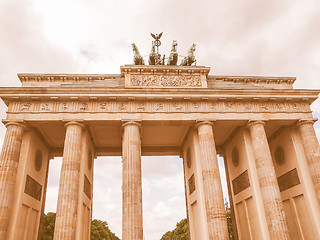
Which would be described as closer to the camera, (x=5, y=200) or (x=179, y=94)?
(x=5, y=200)

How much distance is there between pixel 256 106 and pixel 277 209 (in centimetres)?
852

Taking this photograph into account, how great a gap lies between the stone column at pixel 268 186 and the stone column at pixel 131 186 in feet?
30.9

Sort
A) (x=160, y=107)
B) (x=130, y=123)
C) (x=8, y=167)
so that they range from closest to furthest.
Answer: (x=8, y=167) < (x=130, y=123) < (x=160, y=107)

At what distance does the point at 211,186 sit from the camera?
747 inches

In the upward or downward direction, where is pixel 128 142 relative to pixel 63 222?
upward

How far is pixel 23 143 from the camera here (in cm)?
2041

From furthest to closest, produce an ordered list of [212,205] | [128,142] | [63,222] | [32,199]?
[32,199] < [128,142] < [212,205] < [63,222]

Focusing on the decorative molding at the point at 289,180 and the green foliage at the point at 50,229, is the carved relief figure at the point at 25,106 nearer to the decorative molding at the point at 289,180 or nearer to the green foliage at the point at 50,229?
the decorative molding at the point at 289,180

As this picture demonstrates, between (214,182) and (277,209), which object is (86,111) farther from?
(277,209)

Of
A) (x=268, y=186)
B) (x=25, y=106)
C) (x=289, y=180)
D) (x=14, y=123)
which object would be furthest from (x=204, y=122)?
(x=14, y=123)

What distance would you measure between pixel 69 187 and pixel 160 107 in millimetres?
9302

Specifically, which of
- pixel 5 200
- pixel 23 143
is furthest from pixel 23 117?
pixel 5 200

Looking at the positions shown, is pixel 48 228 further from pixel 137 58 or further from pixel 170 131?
pixel 137 58

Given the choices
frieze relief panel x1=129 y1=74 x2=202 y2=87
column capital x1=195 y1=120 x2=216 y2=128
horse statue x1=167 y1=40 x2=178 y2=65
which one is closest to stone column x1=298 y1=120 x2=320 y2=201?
column capital x1=195 y1=120 x2=216 y2=128
